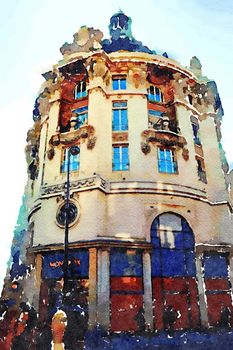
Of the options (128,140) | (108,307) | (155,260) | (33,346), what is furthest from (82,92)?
(33,346)

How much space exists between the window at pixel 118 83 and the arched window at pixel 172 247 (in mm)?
9229

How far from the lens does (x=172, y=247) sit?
17250mm

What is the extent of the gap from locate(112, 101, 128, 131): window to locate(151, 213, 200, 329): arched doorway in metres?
6.16

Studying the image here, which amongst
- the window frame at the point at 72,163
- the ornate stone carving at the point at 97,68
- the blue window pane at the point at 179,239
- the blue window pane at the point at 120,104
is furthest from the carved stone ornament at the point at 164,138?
the blue window pane at the point at 179,239

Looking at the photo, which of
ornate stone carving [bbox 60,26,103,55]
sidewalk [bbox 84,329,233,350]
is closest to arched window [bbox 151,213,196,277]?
sidewalk [bbox 84,329,233,350]

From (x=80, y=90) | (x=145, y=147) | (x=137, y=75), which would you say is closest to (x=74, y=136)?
(x=80, y=90)

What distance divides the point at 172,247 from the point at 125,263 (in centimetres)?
279

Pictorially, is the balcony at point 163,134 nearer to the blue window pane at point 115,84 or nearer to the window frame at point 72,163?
the blue window pane at point 115,84

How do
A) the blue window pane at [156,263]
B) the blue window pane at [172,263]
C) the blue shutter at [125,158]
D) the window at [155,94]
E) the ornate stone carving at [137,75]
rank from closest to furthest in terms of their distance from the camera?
the blue window pane at [156,263] < the blue window pane at [172,263] < the blue shutter at [125,158] < the ornate stone carving at [137,75] < the window at [155,94]

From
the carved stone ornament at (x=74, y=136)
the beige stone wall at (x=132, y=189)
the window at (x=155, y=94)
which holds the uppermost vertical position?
the window at (x=155, y=94)

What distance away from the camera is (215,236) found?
18.3 m

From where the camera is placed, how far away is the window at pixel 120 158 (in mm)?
18906

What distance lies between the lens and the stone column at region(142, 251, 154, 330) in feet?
50.3

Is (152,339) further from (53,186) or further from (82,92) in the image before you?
(82,92)
